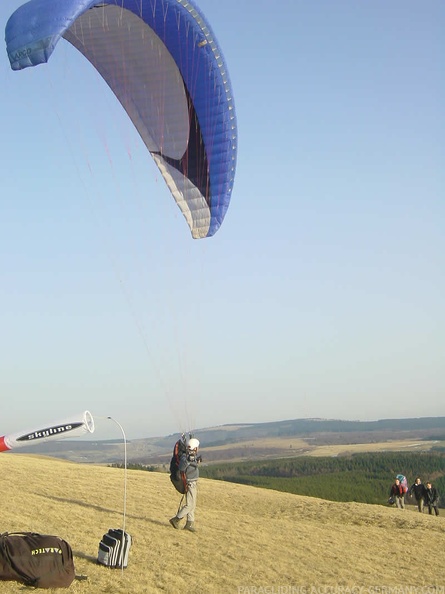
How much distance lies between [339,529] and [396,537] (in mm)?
1326

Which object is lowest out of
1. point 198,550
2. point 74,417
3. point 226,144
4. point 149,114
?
point 198,550

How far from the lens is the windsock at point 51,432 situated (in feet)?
22.6

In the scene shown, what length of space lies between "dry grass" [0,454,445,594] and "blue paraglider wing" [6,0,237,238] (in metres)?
6.84

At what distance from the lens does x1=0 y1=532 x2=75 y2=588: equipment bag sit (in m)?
7.88

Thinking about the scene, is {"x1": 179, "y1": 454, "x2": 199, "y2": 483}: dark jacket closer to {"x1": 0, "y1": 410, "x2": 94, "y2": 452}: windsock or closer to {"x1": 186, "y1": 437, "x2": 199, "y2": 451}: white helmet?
{"x1": 186, "y1": 437, "x2": 199, "y2": 451}: white helmet

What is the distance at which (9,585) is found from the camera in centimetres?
784

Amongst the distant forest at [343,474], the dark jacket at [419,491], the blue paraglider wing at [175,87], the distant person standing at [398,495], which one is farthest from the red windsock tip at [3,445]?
the distant forest at [343,474]

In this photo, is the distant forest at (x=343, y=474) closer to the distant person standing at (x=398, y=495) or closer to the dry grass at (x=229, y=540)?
the distant person standing at (x=398, y=495)

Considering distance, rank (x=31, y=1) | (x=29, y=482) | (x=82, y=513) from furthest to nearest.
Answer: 1. (x=29, y=482)
2. (x=82, y=513)
3. (x=31, y=1)

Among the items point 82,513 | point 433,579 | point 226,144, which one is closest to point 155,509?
point 82,513

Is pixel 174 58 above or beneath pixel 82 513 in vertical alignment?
above

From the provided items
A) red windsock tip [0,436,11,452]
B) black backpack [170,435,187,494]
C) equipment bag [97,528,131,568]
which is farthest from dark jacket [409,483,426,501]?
red windsock tip [0,436,11,452]

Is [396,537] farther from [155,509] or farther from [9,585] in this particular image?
[9,585]

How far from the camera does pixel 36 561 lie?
798 centimetres
